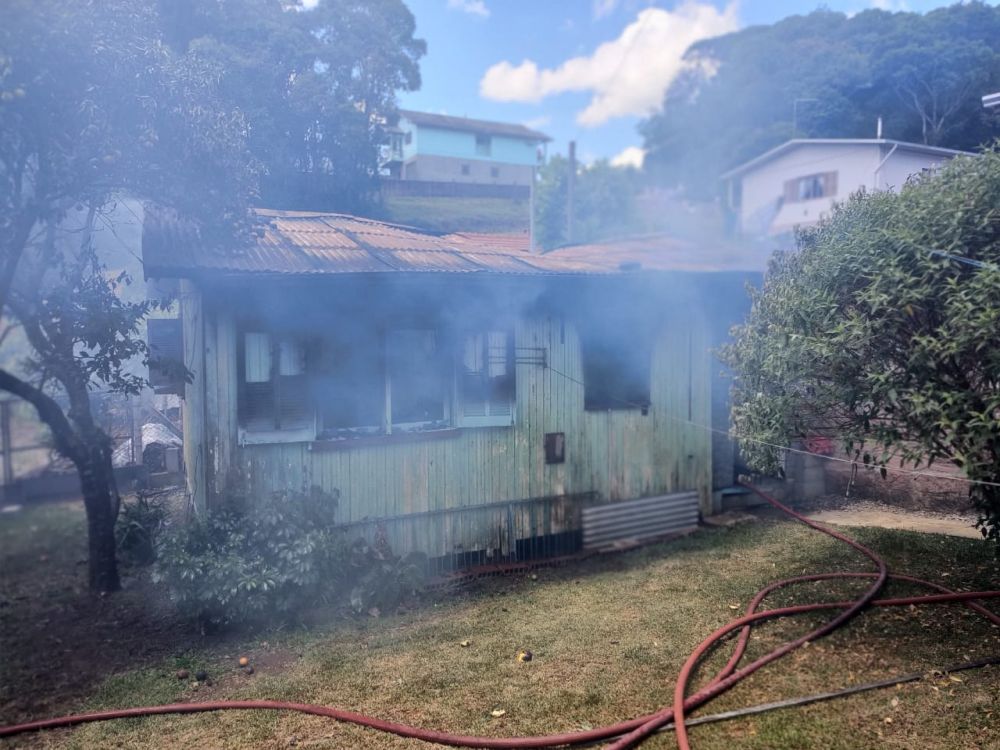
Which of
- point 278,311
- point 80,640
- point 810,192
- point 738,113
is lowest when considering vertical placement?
point 80,640

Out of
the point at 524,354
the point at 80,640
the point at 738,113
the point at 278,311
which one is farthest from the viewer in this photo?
the point at 738,113

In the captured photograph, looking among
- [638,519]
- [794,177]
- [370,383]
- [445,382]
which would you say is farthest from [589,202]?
[370,383]

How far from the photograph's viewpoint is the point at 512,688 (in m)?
5.74

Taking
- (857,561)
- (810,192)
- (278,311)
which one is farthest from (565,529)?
(810,192)

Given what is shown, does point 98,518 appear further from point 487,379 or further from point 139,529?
point 487,379

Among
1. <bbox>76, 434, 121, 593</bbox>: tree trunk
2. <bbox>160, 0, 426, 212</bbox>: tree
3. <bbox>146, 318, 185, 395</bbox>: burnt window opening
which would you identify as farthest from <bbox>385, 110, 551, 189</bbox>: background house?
<bbox>76, 434, 121, 593</bbox>: tree trunk

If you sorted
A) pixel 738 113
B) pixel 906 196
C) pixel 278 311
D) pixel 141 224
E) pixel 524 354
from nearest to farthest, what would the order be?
pixel 906 196 < pixel 278 311 < pixel 141 224 < pixel 524 354 < pixel 738 113

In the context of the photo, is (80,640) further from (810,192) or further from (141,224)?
(810,192)

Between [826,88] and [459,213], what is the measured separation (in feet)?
47.8

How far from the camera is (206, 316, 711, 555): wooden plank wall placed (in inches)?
307

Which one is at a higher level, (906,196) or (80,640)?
(906,196)

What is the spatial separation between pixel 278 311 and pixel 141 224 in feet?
7.78

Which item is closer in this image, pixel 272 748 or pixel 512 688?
pixel 272 748

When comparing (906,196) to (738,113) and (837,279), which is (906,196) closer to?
(837,279)
